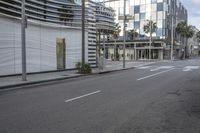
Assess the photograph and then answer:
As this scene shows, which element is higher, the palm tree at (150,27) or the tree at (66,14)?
the palm tree at (150,27)

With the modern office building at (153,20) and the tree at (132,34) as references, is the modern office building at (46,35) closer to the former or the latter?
the modern office building at (153,20)

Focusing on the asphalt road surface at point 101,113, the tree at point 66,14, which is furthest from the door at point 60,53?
the asphalt road surface at point 101,113

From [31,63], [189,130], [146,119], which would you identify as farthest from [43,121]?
[31,63]

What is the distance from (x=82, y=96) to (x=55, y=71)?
1508cm

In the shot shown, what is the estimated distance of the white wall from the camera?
22.5 meters

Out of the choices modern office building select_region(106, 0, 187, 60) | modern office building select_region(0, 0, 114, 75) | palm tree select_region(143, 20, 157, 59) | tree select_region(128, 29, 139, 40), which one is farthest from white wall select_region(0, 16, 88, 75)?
tree select_region(128, 29, 139, 40)

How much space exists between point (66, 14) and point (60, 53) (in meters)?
3.84

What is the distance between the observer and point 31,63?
82.5 ft

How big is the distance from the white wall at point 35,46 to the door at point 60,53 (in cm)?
53

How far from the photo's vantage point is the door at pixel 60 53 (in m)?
29.6

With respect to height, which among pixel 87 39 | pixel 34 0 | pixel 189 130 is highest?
pixel 34 0

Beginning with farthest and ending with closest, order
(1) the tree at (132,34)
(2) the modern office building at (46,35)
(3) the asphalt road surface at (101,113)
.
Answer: (1) the tree at (132,34) → (2) the modern office building at (46,35) → (3) the asphalt road surface at (101,113)

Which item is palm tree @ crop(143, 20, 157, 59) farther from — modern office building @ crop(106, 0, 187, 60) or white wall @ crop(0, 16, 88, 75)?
white wall @ crop(0, 16, 88, 75)

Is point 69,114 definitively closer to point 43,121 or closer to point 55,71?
point 43,121
